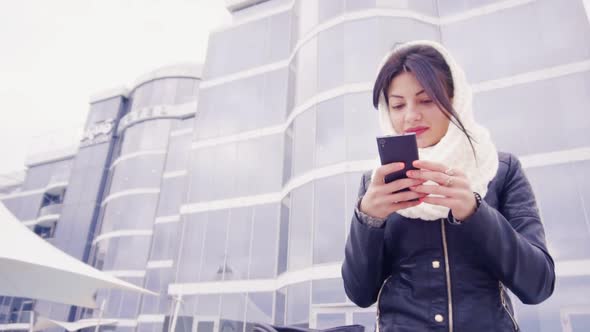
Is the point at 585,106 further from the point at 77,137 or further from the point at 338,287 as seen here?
the point at 77,137

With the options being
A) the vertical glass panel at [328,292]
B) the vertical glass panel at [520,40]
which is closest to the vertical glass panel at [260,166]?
the vertical glass panel at [328,292]

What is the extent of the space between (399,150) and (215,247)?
1795 cm

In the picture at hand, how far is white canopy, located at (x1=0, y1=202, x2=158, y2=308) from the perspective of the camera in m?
8.58

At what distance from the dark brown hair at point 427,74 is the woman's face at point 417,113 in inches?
1.7

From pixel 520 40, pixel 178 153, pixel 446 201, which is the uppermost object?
pixel 178 153

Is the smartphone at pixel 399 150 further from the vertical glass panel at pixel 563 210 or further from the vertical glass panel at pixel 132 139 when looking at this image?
the vertical glass panel at pixel 132 139

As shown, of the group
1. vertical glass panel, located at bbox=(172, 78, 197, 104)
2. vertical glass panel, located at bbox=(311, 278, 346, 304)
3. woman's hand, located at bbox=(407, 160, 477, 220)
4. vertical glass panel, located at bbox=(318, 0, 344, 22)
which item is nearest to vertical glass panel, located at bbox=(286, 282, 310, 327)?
vertical glass panel, located at bbox=(311, 278, 346, 304)

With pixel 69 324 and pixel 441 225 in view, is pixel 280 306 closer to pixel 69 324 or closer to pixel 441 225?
pixel 69 324

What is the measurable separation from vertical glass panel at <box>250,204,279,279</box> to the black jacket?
15.6 meters

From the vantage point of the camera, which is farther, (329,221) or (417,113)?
(329,221)

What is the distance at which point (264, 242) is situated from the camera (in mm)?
17109

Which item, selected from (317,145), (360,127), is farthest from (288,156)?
(360,127)

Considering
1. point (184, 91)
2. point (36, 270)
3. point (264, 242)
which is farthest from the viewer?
point (184, 91)

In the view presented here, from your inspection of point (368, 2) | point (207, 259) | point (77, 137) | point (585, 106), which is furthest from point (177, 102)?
point (585, 106)
